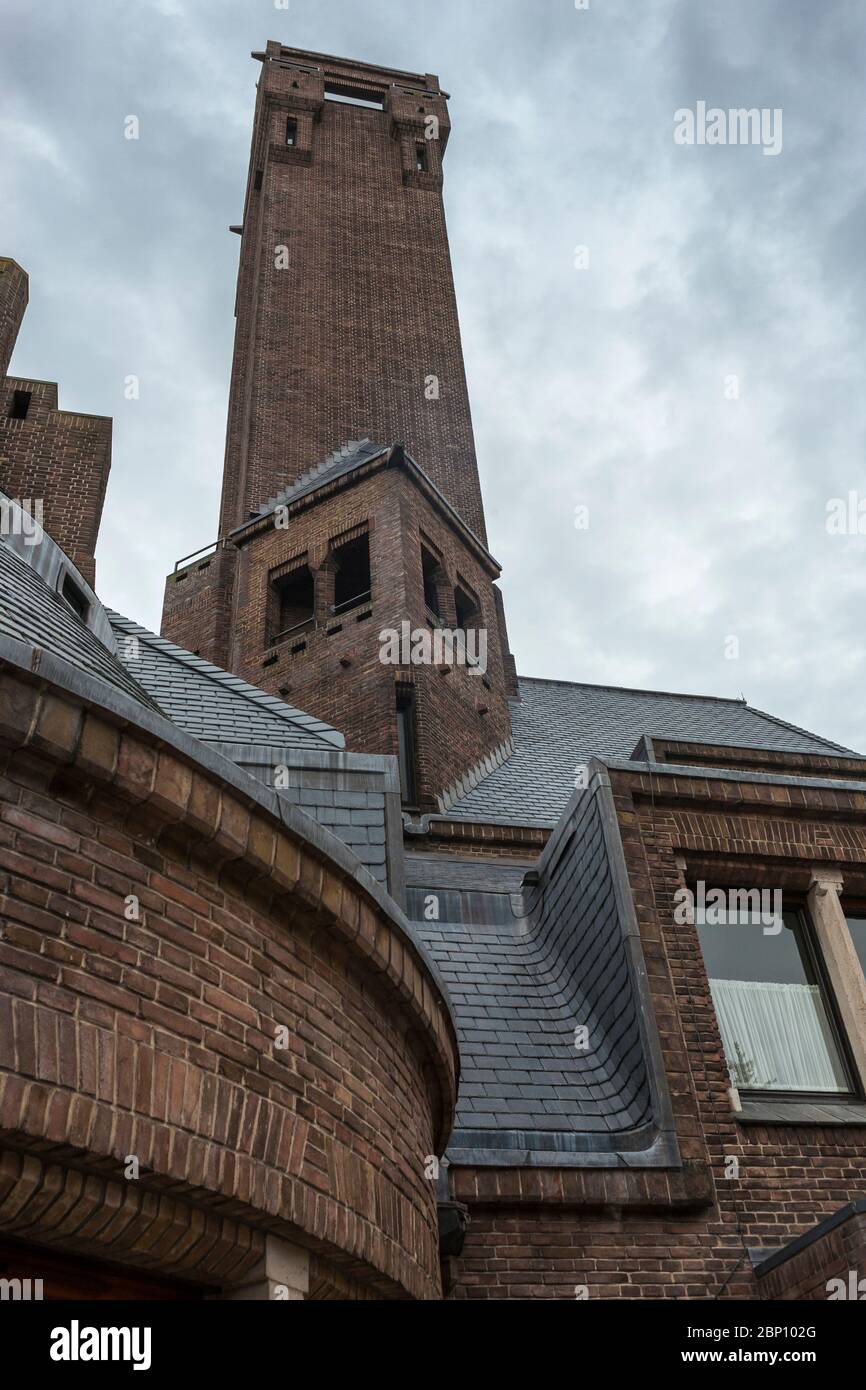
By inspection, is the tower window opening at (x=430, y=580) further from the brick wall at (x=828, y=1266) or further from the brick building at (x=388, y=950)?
the brick wall at (x=828, y=1266)

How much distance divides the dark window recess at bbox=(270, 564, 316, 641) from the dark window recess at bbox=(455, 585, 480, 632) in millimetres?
2657

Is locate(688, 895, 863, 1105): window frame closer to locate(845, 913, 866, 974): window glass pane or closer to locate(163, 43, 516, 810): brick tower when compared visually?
locate(845, 913, 866, 974): window glass pane

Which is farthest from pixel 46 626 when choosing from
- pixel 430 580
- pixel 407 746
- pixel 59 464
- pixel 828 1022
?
pixel 430 580

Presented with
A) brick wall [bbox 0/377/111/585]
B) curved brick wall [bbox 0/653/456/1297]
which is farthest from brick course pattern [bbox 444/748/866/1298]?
brick wall [bbox 0/377/111/585]

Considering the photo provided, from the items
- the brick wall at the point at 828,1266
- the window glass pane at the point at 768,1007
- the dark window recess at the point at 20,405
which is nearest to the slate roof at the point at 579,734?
the window glass pane at the point at 768,1007

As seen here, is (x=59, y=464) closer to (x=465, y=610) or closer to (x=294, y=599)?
(x=294, y=599)

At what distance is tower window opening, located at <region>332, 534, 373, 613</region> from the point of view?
71.2 ft

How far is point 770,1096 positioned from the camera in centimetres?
965

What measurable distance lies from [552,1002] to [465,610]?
1277cm

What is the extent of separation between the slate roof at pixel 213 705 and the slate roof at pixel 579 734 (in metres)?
6.56

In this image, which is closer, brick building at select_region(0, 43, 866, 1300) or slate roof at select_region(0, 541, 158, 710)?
brick building at select_region(0, 43, 866, 1300)

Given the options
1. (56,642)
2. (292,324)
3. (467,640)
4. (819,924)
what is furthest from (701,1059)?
(292,324)

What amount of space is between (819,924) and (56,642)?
24.6 feet
